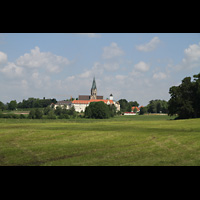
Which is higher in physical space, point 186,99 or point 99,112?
point 186,99

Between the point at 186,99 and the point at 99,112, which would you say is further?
the point at 99,112

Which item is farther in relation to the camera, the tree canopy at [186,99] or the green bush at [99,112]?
the green bush at [99,112]

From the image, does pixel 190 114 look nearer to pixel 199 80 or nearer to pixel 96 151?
pixel 199 80

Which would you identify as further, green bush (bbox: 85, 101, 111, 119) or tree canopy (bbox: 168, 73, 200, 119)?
green bush (bbox: 85, 101, 111, 119)
